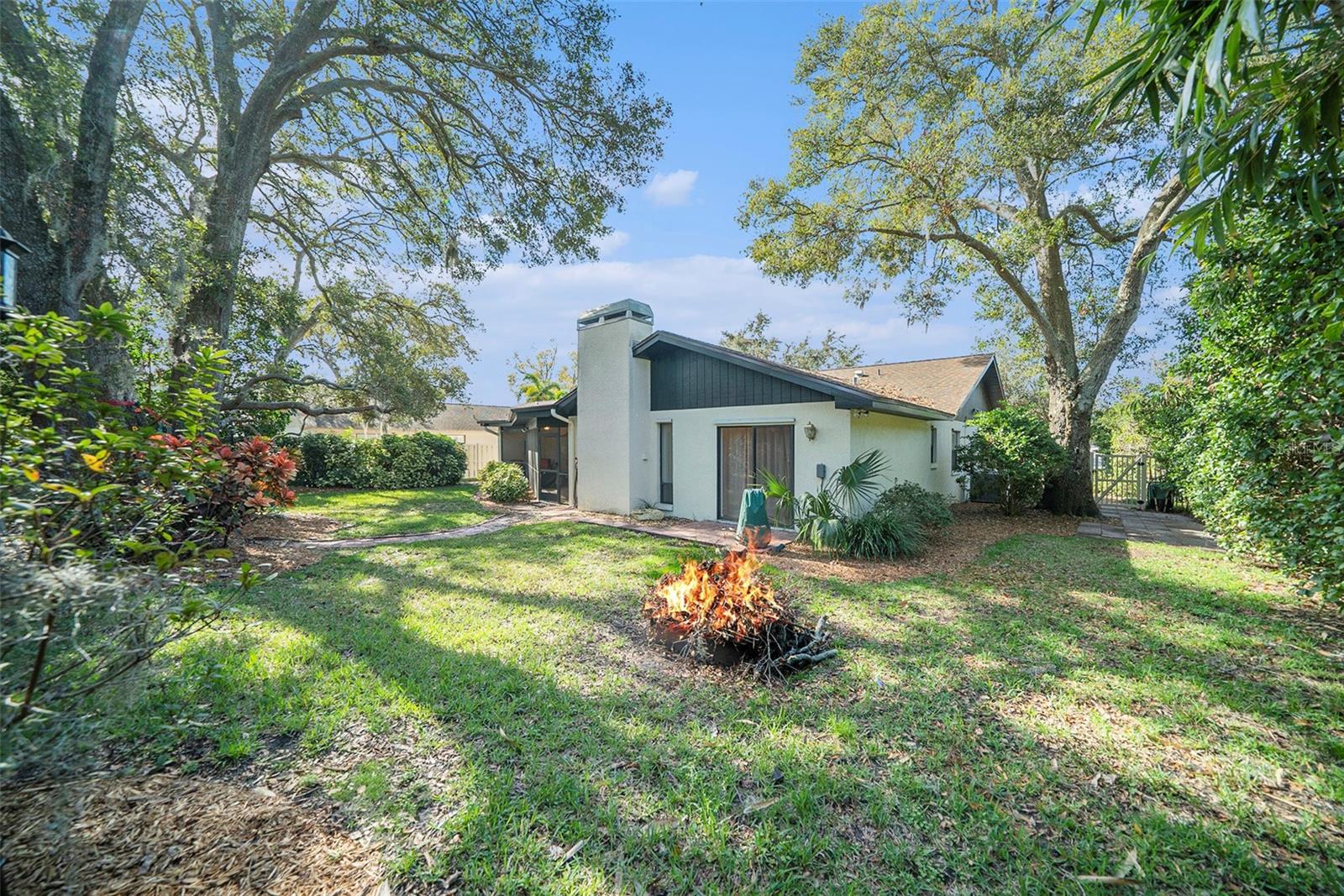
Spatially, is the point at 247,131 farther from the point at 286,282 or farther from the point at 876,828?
the point at 876,828

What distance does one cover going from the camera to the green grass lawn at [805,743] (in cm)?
225

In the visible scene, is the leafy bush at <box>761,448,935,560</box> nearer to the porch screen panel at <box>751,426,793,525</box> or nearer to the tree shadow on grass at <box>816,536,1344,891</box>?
the porch screen panel at <box>751,426,793,525</box>

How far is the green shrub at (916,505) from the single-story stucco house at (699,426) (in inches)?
40.1

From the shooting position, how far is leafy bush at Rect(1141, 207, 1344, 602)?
4199 millimetres

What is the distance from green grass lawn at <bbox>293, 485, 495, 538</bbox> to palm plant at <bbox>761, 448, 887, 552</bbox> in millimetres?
7021

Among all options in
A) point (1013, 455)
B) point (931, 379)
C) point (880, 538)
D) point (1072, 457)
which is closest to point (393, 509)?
point (880, 538)

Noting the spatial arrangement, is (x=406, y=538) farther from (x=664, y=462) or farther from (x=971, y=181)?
(x=971, y=181)

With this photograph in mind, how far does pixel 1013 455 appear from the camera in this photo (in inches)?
444

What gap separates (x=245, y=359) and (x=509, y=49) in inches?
345

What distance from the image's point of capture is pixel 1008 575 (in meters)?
7.00

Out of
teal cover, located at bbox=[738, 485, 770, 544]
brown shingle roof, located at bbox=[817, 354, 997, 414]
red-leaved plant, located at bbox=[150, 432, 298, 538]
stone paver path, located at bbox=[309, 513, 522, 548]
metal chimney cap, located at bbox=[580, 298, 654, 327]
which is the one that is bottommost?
stone paver path, located at bbox=[309, 513, 522, 548]

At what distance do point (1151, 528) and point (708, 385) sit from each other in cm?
1021

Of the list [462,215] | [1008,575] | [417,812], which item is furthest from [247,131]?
[1008,575]

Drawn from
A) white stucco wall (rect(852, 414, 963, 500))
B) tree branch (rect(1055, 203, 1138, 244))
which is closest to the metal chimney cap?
white stucco wall (rect(852, 414, 963, 500))
